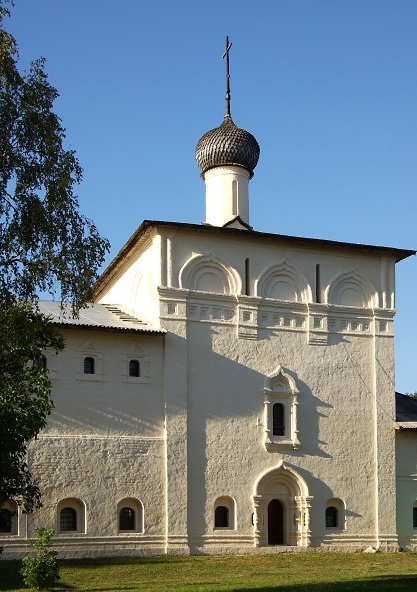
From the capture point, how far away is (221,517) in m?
17.0

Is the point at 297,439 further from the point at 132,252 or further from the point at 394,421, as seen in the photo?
the point at 132,252

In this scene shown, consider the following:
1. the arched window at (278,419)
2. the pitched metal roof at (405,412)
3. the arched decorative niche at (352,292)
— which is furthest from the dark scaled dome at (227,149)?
the pitched metal roof at (405,412)

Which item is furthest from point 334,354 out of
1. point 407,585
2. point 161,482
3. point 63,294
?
point 63,294

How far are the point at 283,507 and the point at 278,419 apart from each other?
1.75 meters

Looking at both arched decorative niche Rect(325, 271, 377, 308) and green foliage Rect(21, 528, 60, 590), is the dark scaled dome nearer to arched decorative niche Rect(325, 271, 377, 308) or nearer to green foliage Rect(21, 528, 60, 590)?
arched decorative niche Rect(325, 271, 377, 308)

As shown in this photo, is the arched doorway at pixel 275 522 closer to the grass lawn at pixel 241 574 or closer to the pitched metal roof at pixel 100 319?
the grass lawn at pixel 241 574

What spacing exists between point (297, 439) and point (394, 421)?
240cm

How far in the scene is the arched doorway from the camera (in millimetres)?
17594

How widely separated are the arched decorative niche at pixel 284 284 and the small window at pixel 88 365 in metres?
3.75

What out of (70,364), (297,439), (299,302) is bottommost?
(297,439)

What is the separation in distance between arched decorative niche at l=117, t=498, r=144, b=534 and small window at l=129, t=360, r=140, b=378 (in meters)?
2.31

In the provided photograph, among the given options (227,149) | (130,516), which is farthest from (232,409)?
(227,149)

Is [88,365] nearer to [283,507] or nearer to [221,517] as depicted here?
[221,517]

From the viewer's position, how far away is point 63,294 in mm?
10922
